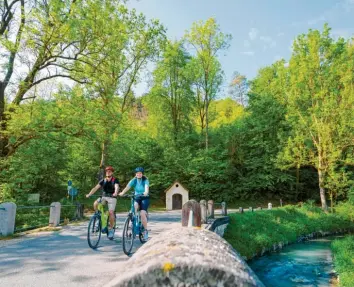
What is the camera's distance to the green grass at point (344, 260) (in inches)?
423

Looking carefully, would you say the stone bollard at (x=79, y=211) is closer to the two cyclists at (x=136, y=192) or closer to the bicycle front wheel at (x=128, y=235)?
the two cyclists at (x=136, y=192)

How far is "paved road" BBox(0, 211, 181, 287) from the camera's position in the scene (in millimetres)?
4965

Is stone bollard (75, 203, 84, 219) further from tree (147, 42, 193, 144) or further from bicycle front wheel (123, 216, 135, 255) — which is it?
tree (147, 42, 193, 144)

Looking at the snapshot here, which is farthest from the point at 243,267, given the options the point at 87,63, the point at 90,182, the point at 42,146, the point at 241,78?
the point at 241,78

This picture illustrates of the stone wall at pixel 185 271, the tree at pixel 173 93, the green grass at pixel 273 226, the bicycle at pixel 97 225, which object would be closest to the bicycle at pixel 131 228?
the bicycle at pixel 97 225

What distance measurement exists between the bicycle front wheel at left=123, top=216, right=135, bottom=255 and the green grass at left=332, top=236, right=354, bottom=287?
8271 mm

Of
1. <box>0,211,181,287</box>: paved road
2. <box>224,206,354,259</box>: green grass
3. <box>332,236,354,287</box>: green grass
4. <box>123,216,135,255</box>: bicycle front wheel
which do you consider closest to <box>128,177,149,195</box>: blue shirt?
<box>123,216,135,255</box>: bicycle front wheel

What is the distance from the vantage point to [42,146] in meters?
15.8

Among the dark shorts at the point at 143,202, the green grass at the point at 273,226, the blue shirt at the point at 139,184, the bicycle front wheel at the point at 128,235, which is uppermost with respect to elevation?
the blue shirt at the point at 139,184

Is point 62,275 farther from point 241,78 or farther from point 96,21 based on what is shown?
point 241,78

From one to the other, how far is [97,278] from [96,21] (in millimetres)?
13824

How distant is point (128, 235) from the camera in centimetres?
684

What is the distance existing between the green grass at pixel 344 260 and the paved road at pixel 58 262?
8259 mm

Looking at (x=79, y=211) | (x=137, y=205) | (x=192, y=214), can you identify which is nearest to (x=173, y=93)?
(x=79, y=211)
